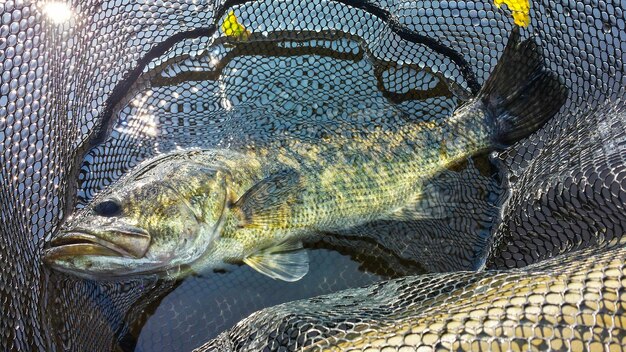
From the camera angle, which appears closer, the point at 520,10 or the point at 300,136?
the point at 300,136

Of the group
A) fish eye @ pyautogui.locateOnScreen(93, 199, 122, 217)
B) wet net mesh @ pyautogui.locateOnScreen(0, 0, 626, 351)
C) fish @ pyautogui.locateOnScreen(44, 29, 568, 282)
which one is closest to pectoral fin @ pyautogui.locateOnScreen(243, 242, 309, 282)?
fish @ pyautogui.locateOnScreen(44, 29, 568, 282)

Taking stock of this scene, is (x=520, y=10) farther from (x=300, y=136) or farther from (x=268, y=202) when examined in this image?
(x=268, y=202)

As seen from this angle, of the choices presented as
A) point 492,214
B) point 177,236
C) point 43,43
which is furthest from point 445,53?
point 43,43

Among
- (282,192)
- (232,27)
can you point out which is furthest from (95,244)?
(232,27)

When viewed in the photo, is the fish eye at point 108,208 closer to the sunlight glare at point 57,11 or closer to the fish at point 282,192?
the fish at point 282,192

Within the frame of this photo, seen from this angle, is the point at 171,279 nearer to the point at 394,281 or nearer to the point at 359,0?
the point at 394,281

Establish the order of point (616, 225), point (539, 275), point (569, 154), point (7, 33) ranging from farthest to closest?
point (569, 154)
point (7, 33)
point (616, 225)
point (539, 275)
